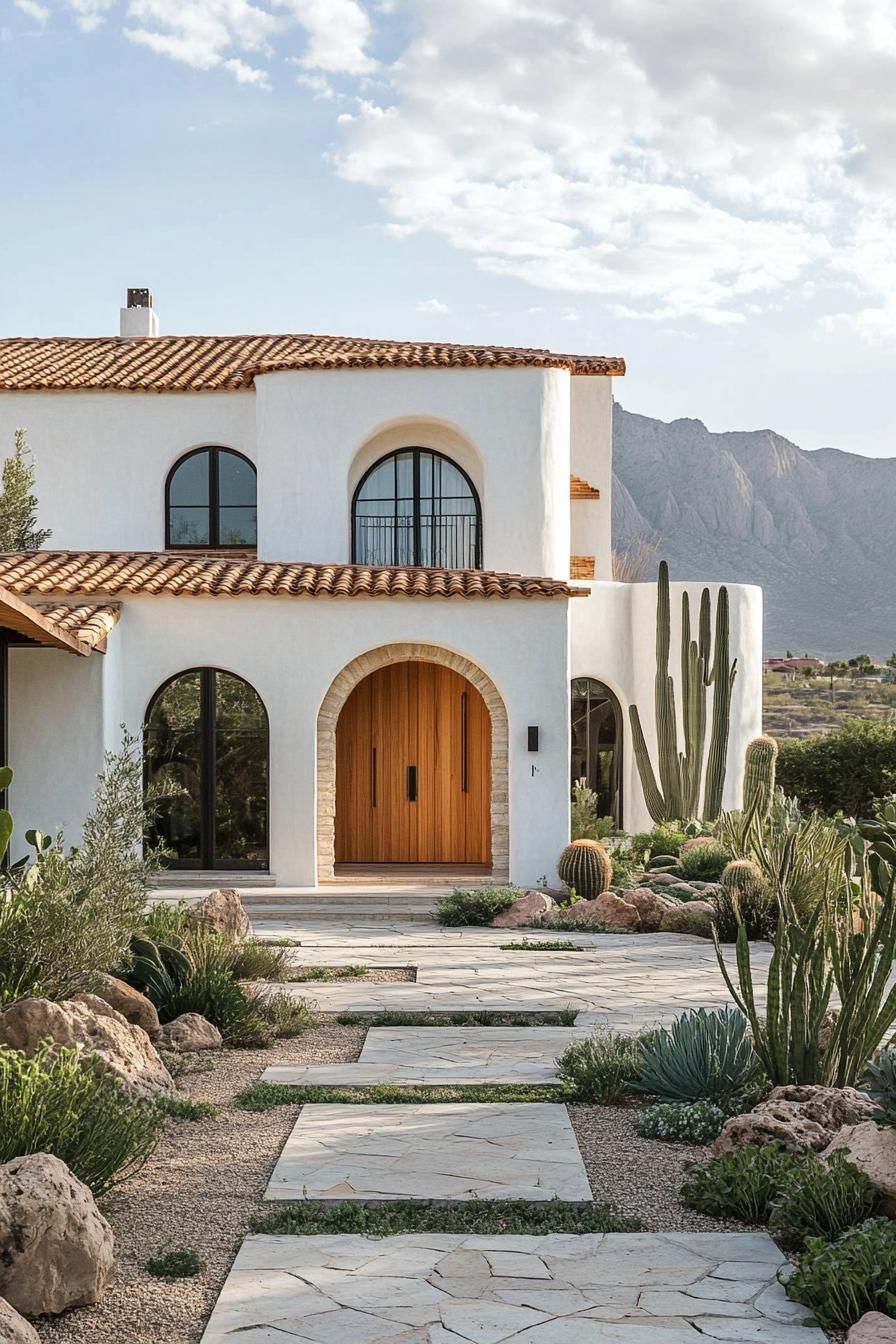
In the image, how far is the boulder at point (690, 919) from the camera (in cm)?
1527

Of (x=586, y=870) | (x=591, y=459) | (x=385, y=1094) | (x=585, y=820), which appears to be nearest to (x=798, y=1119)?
(x=385, y=1094)

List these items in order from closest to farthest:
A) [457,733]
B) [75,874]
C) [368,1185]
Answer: [368,1185] → [75,874] → [457,733]

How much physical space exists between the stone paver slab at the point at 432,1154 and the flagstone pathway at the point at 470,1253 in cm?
1

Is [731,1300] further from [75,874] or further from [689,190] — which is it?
[689,190]

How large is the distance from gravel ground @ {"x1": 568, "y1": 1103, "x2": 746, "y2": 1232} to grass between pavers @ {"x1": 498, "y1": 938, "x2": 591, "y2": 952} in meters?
5.80

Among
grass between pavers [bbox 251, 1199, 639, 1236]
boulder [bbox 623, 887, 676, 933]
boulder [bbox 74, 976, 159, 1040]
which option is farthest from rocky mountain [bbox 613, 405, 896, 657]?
grass between pavers [bbox 251, 1199, 639, 1236]

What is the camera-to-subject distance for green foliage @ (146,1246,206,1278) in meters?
5.68

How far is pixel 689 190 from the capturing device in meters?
23.4

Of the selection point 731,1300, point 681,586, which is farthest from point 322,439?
point 731,1300

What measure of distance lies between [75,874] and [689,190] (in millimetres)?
18107

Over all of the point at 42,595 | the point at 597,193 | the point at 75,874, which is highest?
the point at 597,193

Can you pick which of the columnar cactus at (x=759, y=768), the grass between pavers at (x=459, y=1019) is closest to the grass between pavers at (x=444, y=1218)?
the grass between pavers at (x=459, y=1019)

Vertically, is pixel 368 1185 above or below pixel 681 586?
below

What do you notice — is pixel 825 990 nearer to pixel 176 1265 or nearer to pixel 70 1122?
pixel 176 1265
